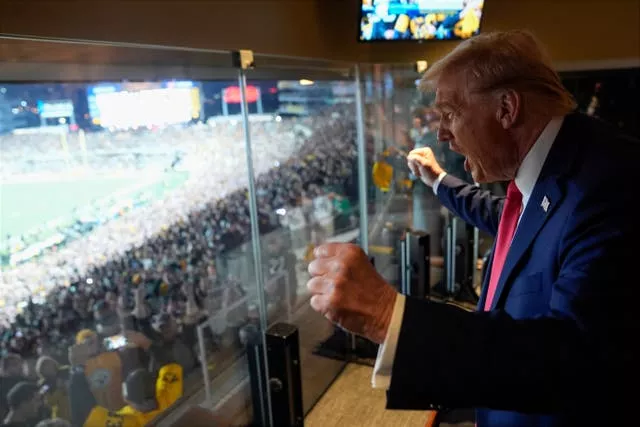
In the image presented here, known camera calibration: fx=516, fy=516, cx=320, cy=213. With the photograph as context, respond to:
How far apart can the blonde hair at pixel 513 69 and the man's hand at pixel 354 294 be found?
17.7 inches

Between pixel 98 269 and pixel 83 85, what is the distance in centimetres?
126

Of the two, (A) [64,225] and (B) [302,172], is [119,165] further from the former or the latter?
(B) [302,172]

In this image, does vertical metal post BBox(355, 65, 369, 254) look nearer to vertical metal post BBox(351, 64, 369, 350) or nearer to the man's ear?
vertical metal post BBox(351, 64, 369, 350)

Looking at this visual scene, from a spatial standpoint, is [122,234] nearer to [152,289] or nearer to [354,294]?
[152,289]

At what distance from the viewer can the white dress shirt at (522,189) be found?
710mm

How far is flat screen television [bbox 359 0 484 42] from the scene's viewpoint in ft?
11.6

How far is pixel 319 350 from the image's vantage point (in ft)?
8.86

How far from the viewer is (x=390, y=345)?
0.71 meters

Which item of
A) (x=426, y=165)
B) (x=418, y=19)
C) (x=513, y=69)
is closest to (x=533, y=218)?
(x=513, y=69)

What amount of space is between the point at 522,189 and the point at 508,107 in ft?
0.63

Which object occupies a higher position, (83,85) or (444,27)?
(444,27)

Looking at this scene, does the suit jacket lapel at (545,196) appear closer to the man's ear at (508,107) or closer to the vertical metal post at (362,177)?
the man's ear at (508,107)

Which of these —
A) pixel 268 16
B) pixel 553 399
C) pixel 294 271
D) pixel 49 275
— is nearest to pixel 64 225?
pixel 49 275

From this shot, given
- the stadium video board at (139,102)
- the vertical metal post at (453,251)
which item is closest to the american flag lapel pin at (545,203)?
the stadium video board at (139,102)
